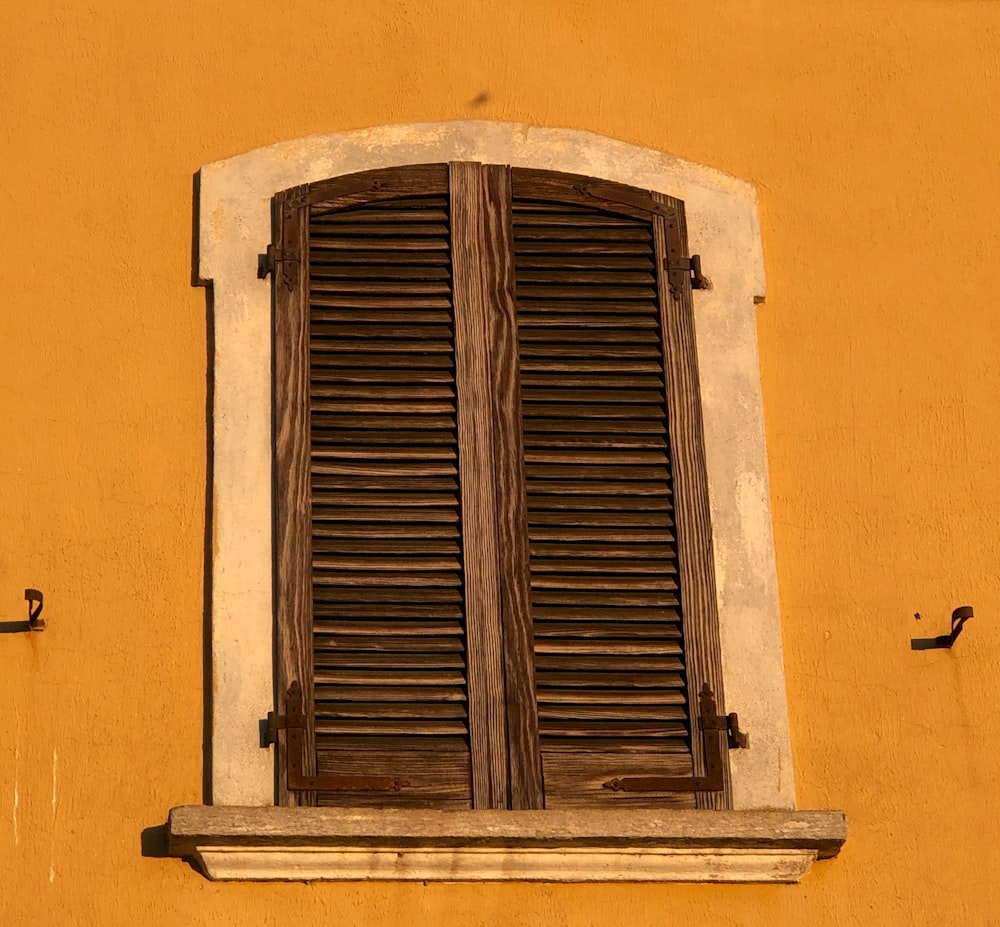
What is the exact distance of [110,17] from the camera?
6.73 metres

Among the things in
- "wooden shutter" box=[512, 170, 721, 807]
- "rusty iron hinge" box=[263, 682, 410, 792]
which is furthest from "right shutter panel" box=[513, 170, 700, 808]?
"rusty iron hinge" box=[263, 682, 410, 792]

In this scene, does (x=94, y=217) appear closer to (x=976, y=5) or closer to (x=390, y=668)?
(x=390, y=668)

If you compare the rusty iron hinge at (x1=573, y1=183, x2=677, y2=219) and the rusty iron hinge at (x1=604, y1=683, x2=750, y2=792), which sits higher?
the rusty iron hinge at (x1=573, y1=183, x2=677, y2=219)

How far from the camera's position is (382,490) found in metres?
6.12

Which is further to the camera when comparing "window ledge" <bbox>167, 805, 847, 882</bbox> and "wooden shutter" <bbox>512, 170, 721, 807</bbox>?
"wooden shutter" <bbox>512, 170, 721, 807</bbox>

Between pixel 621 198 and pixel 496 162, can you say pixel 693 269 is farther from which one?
pixel 496 162

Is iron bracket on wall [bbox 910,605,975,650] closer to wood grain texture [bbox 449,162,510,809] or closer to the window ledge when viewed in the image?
the window ledge

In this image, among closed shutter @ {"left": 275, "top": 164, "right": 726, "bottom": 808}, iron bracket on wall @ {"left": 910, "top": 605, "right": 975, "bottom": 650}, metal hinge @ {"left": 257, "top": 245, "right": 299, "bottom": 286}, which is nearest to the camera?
closed shutter @ {"left": 275, "top": 164, "right": 726, "bottom": 808}

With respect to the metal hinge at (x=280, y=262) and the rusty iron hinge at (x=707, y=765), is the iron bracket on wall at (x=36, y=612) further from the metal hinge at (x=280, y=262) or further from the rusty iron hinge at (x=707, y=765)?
the rusty iron hinge at (x=707, y=765)

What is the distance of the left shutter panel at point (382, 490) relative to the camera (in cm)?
585

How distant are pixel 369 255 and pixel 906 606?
1.74 m

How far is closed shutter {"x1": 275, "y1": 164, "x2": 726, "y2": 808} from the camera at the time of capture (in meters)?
5.86

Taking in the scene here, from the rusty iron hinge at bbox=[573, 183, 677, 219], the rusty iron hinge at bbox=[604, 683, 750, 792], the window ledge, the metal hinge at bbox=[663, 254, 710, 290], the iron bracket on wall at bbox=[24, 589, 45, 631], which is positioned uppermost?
the rusty iron hinge at bbox=[573, 183, 677, 219]

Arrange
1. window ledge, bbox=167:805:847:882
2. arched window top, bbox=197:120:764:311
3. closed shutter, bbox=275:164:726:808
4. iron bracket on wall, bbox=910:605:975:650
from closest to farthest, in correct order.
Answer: window ledge, bbox=167:805:847:882, closed shutter, bbox=275:164:726:808, iron bracket on wall, bbox=910:605:975:650, arched window top, bbox=197:120:764:311
